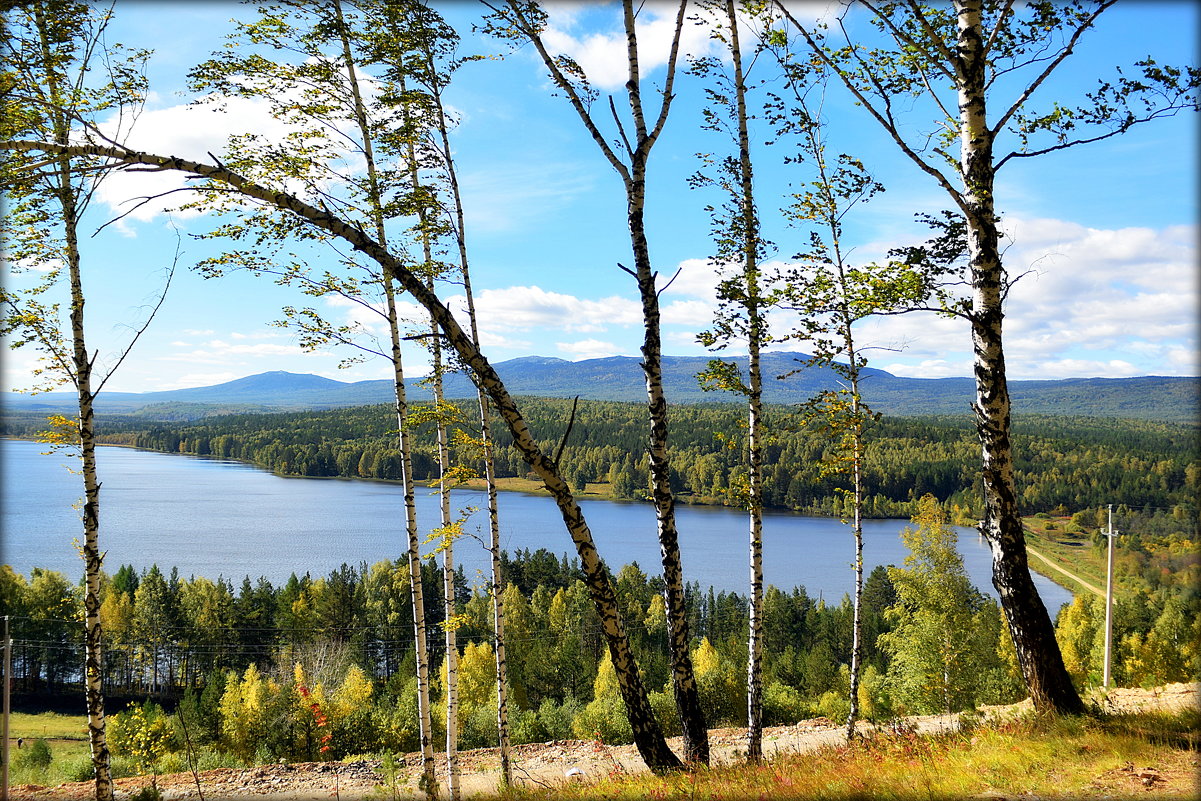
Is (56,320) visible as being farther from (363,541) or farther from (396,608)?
(363,541)

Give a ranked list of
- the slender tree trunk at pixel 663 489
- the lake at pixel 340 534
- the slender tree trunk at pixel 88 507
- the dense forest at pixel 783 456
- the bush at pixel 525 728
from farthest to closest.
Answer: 1. the dense forest at pixel 783 456
2. the lake at pixel 340 534
3. the bush at pixel 525 728
4. the slender tree trunk at pixel 88 507
5. the slender tree trunk at pixel 663 489

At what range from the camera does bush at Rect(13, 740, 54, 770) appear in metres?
20.5

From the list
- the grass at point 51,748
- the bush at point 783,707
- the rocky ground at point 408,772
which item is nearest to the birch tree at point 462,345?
the rocky ground at point 408,772

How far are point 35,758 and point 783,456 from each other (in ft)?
260

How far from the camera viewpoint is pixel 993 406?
5.41m

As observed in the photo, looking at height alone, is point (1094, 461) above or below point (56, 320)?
below

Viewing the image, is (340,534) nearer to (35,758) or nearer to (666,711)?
(35,758)

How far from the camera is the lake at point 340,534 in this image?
52.4 m

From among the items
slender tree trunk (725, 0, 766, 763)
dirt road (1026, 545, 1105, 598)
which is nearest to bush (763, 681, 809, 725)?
slender tree trunk (725, 0, 766, 763)

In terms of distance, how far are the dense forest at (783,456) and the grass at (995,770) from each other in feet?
143

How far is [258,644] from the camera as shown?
131ft

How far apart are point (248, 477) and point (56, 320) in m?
120

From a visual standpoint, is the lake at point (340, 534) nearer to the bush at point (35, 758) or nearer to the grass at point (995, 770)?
the bush at point (35, 758)

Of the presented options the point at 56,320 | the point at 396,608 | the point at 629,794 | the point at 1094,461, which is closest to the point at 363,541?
the point at 396,608
